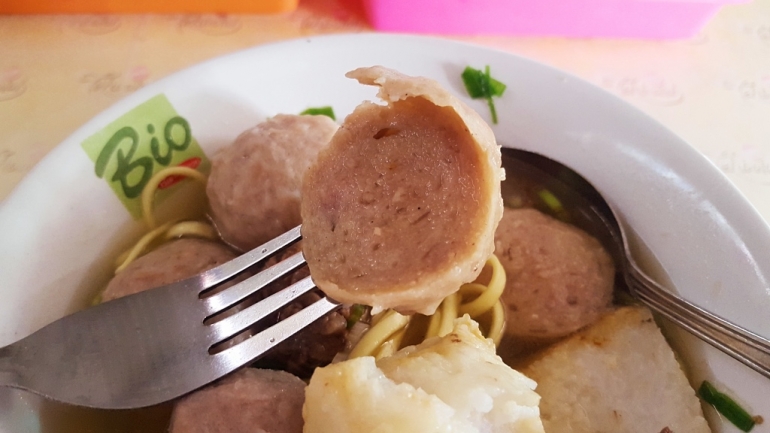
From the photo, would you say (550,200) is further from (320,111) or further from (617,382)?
(320,111)

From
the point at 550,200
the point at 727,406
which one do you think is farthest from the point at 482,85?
the point at 727,406

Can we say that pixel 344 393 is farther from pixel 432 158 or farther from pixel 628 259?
pixel 628 259

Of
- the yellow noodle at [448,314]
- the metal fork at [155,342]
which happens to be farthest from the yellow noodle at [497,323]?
the metal fork at [155,342]

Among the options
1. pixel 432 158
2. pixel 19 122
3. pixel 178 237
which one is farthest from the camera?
pixel 19 122

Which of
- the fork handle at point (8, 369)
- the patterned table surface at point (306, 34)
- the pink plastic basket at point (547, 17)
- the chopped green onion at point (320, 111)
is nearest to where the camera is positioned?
the fork handle at point (8, 369)

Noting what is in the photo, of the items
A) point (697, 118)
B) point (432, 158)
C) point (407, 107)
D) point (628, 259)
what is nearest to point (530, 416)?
point (432, 158)

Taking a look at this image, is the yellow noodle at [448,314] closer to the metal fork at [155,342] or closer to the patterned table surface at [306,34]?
the metal fork at [155,342]

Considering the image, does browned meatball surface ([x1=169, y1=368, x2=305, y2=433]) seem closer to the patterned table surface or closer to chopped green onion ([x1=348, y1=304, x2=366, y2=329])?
chopped green onion ([x1=348, y1=304, x2=366, y2=329])
